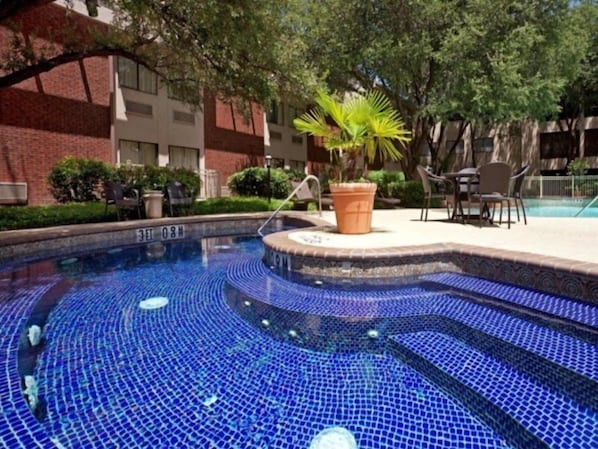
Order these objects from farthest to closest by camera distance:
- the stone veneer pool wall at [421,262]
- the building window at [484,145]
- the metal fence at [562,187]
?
the building window at [484,145] < the metal fence at [562,187] < the stone veneer pool wall at [421,262]

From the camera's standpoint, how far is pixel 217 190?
15.8m

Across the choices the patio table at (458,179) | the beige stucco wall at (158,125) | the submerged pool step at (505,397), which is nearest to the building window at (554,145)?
the beige stucco wall at (158,125)

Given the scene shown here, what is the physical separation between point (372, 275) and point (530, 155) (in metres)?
29.2

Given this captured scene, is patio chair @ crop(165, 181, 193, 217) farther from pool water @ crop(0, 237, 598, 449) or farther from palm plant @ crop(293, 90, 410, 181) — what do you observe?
pool water @ crop(0, 237, 598, 449)

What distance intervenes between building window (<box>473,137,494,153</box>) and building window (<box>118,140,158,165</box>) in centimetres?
2379

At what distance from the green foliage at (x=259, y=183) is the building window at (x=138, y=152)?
3.21m

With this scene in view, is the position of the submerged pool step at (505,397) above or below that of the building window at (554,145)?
below

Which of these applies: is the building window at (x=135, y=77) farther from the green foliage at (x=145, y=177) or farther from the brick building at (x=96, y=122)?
the green foliage at (x=145, y=177)

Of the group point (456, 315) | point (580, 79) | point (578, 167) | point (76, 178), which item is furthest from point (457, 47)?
point (580, 79)

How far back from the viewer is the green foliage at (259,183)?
1465cm

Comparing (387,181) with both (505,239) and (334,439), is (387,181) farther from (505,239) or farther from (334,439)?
(334,439)

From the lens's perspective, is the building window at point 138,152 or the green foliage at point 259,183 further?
the green foliage at point 259,183

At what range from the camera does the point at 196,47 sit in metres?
7.68

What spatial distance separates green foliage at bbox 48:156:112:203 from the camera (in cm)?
1063
